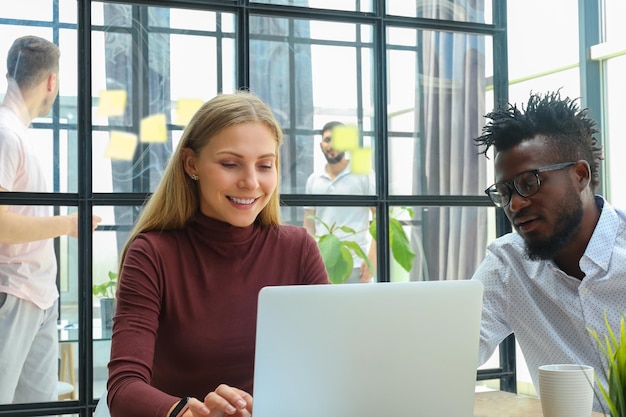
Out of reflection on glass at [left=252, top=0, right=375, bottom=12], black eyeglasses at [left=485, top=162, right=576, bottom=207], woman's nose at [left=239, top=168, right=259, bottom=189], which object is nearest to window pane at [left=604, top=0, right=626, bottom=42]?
reflection on glass at [left=252, top=0, right=375, bottom=12]

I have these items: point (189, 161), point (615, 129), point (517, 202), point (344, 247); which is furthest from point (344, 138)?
point (615, 129)

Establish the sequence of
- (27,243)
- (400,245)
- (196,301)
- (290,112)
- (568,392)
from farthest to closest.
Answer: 1. (400,245)
2. (290,112)
3. (27,243)
4. (196,301)
5. (568,392)

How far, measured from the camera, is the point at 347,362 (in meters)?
1.18

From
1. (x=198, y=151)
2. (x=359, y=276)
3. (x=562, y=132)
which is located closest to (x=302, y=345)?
(x=198, y=151)

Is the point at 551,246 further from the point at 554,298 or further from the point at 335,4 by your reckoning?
the point at 335,4

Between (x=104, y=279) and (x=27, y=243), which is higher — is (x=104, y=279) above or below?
below

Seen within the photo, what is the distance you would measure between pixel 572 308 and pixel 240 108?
985 millimetres

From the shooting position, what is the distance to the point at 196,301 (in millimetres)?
1754

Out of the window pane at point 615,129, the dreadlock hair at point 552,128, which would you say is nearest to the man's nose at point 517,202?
the dreadlock hair at point 552,128

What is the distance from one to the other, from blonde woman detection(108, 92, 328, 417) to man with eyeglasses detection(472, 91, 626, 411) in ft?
1.78

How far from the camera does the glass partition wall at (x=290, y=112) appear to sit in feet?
7.92

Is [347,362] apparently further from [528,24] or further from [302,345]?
[528,24]

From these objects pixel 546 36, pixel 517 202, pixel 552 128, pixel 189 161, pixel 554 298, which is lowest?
pixel 554 298

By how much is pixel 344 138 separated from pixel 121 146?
0.78 m
